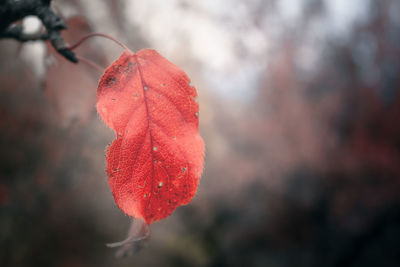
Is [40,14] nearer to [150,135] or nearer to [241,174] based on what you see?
[150,135]

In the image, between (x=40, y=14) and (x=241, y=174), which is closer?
(x=40, y=14)

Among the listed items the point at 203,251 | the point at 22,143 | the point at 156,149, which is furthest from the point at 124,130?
the point at 203,251

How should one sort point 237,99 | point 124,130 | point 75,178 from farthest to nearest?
point 237,99 → point 75,178 → point 124,130

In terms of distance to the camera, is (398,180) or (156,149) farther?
(398,180)

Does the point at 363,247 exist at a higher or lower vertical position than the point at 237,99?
lower

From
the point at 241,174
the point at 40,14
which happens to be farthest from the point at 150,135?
the point at 241,174

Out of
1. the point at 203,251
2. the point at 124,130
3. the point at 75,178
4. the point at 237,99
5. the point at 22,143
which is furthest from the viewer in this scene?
the point at 237,99

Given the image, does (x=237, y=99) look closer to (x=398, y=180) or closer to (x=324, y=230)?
(x=324, y=230)

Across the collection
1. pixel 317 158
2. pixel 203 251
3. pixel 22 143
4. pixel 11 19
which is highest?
pixel 11 19
